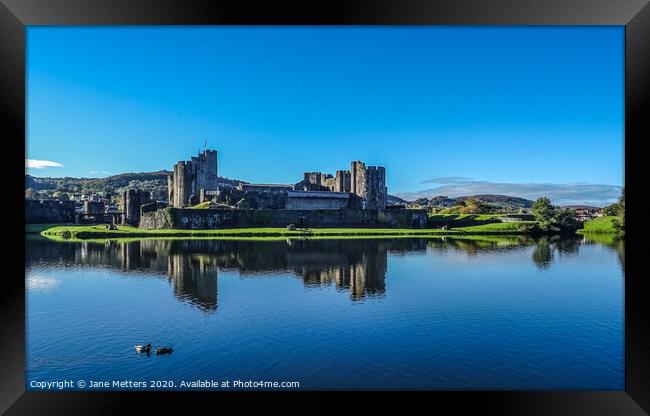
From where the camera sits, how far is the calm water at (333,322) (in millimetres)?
7051

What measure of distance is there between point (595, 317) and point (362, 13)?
336 inches

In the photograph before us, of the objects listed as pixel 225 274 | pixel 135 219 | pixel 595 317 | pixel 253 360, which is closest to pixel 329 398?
pixel 253 360

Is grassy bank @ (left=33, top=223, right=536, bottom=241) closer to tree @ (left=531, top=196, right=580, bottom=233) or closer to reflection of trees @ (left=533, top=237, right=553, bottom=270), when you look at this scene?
tree @ (left=531, top=196, right=580, bottom=233)

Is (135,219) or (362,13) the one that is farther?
(135,219)

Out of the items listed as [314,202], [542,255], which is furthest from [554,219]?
[314,202]

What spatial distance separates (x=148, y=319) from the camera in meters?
9.68

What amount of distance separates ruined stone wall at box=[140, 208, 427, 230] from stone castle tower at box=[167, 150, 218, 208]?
20.3 feet

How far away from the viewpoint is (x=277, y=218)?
36469 millimetres

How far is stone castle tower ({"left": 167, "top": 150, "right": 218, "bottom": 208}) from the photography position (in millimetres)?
39938

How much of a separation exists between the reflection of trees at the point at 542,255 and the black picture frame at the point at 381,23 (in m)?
12.3

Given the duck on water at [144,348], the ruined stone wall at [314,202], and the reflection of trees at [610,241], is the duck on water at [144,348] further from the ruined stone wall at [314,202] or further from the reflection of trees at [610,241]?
the ruined stone wall at [314,202]

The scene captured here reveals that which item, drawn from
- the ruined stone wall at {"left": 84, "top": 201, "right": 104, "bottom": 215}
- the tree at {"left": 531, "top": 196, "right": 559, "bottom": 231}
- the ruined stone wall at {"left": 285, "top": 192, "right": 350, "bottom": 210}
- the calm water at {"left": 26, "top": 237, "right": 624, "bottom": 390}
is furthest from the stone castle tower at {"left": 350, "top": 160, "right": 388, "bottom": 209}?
the calm water at {"left": 26, "top": 237, "right": 624, "bottom": 390}

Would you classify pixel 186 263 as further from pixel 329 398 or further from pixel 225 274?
pixel 329 398

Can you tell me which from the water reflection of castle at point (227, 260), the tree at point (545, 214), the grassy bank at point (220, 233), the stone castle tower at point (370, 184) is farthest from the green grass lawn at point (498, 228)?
the water reflection of castle at point (227, 260)
